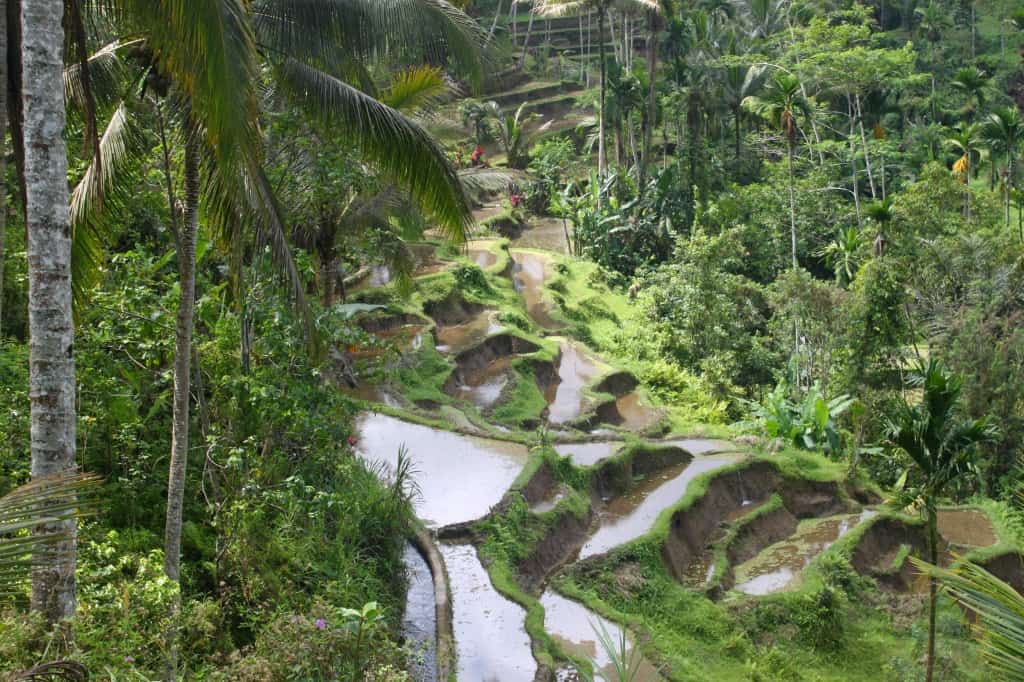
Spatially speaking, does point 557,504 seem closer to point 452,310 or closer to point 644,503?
point 644,503

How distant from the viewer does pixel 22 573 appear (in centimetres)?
329

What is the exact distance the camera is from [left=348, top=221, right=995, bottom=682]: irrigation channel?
37.0ft

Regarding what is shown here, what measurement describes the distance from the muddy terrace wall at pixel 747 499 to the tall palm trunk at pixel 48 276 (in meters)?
11.4

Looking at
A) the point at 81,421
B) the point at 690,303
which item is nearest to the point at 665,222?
the point at 690,303

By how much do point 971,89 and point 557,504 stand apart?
1285 inches

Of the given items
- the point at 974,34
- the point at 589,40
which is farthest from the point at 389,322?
the point at 974,34

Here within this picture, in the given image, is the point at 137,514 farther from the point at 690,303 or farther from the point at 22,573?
the point at 690,303

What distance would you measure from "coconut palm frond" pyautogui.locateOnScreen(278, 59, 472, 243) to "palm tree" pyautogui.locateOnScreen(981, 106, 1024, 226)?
93.7 feet

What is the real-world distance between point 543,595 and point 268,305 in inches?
209

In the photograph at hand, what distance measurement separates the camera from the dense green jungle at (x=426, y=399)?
18.9 feet

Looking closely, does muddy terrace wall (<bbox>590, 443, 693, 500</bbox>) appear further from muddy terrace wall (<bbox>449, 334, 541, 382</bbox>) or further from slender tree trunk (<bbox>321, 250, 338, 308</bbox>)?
slender tree trunk (<bbox>321, 250, 338, 308</bbox>)

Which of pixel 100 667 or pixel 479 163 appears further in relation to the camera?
pixel 479 163

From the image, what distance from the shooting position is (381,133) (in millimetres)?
7414

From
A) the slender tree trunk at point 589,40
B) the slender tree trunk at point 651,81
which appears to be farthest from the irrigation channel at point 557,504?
the slender tree trunk at point 589,40
